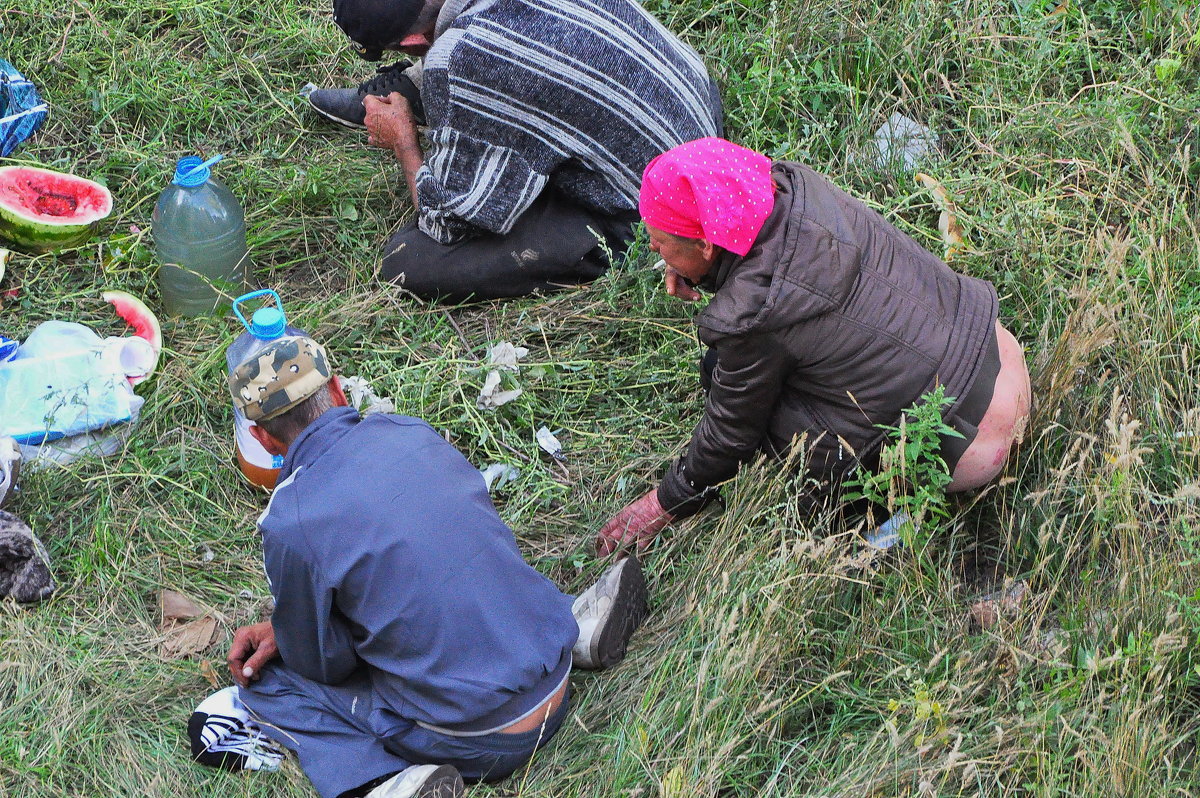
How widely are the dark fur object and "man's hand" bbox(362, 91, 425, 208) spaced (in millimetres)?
2209

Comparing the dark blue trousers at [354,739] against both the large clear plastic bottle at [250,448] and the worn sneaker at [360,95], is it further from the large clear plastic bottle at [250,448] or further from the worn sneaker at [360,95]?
the worn sneaker at [360,95]

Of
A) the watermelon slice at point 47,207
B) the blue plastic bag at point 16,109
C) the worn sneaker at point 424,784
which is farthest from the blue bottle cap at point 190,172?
the worn sneaker at point 424,784

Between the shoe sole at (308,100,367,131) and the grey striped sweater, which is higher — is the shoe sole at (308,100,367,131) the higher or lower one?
the lower one

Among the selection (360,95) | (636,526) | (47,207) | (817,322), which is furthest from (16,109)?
(817,322)

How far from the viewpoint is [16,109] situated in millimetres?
5453

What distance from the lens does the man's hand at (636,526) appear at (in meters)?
3.72

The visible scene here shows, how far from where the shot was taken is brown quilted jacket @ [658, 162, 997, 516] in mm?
3111

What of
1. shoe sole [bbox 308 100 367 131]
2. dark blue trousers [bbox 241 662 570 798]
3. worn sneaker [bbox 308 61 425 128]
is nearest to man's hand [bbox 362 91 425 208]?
worn sneaker [bbox 308 61 425 128]

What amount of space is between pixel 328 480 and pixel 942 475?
66.2 inches

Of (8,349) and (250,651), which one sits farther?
(8,349)

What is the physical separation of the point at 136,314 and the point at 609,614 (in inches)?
102

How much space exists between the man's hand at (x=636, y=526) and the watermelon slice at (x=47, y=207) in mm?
2906

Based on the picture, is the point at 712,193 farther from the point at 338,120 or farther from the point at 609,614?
the point at 338,120

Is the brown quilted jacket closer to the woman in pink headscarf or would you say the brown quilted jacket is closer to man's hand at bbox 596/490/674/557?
the woman in pink headscarf
